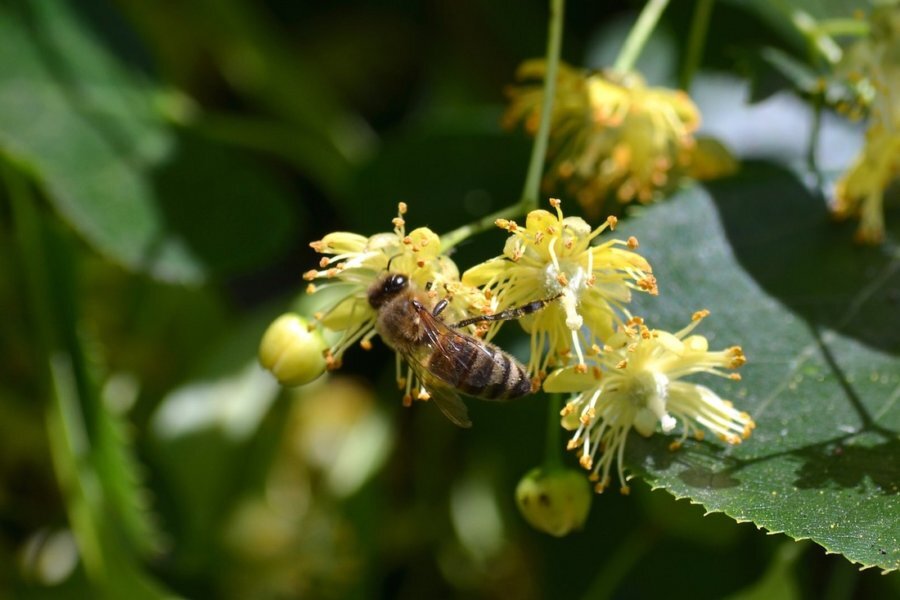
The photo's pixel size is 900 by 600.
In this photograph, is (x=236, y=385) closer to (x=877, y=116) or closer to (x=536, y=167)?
→ (x=536, y=167)

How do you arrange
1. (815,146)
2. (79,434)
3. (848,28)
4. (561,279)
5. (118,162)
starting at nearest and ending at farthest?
(561,279) → (848,28) → (815,146) → (79,434) → (118,162)

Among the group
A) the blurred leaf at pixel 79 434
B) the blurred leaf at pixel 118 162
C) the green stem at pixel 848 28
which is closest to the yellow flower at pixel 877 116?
the green stem at pixel 848 28

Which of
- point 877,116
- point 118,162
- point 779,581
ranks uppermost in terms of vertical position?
point 118,162

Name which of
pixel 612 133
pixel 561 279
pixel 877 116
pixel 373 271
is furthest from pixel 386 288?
pixel 877 116

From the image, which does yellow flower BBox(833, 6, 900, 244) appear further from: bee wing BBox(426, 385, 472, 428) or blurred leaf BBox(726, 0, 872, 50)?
bee wing BBox(426, 385, 472, 428)

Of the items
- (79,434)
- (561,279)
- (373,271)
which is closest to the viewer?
(561,279)

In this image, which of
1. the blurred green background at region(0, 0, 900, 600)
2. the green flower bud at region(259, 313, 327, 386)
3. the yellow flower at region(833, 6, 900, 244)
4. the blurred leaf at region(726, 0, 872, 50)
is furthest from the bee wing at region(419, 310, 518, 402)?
the blurred leaf at region(726, 0, 872, 50)
